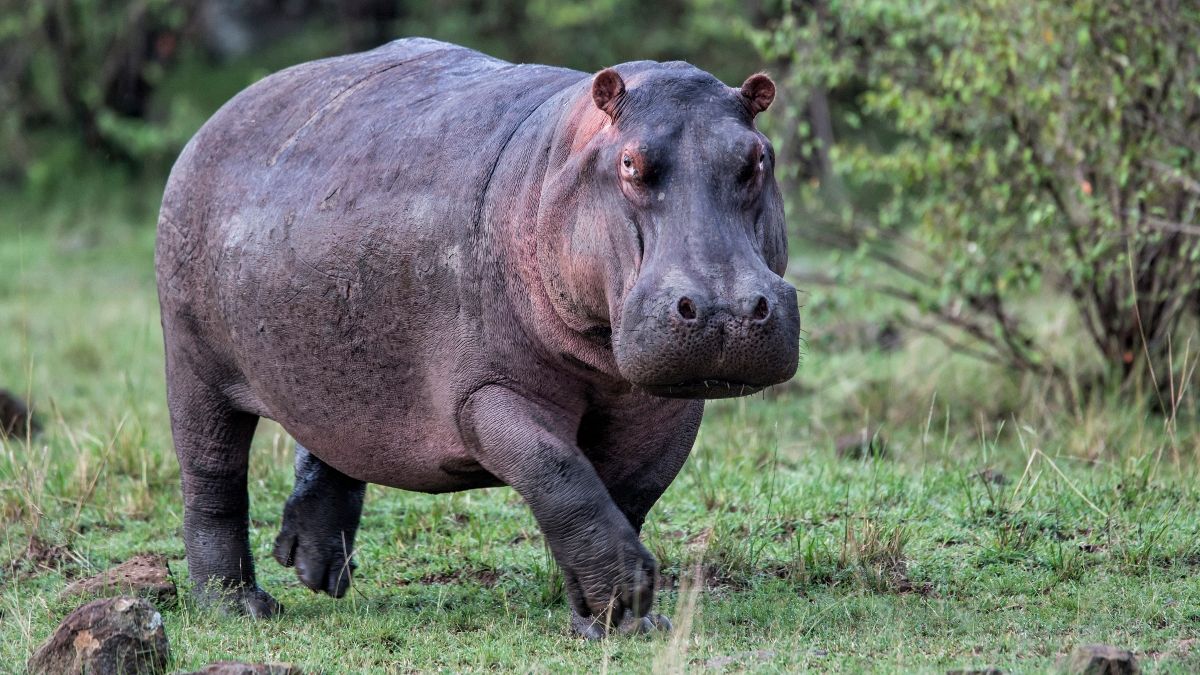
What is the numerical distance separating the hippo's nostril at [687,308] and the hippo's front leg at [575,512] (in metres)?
0.67

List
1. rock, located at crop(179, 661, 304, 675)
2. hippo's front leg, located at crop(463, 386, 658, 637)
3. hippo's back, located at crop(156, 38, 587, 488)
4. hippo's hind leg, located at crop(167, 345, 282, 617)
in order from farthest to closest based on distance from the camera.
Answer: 1. hippo's hind leg, located at crop(167, 345, 282, 617)
2. hippo's back, located at crop(156, 38, 587, 488)
3. hippo's front leg, located at crop(463, 386, 658, 637)
4. rock, located at crop(179, 661, 304, 675)

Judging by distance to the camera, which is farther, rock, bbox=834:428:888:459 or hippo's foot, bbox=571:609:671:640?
rock, bbox=834:428:888:459

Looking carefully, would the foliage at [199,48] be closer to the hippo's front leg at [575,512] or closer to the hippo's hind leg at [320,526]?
the hippo's hind leg at [320,526]

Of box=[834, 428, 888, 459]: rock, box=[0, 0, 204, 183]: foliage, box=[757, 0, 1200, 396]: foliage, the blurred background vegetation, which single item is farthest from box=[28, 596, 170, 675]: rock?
box=[0, 0, 204, 183]: foliage

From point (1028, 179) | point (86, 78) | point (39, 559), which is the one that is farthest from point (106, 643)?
point (86, 78)

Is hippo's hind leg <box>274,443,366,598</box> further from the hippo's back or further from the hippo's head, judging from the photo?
the hippo's head

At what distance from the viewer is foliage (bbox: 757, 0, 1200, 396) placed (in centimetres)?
669

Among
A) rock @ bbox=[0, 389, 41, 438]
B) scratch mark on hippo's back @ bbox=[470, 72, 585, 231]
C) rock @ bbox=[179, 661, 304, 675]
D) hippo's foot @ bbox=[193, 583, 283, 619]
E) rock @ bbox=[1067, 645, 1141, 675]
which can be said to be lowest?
rock @ bbox=[0, 389, 41, 438]

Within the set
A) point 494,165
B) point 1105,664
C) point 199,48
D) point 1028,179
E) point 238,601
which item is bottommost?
point 238,601

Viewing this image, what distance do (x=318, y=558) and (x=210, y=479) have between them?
432mm

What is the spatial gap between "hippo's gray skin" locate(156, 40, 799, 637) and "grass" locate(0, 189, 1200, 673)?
0.35m

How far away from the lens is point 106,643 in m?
3.81

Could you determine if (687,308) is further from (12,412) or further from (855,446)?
(12,412)

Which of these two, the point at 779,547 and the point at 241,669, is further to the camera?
the point at 779,547
